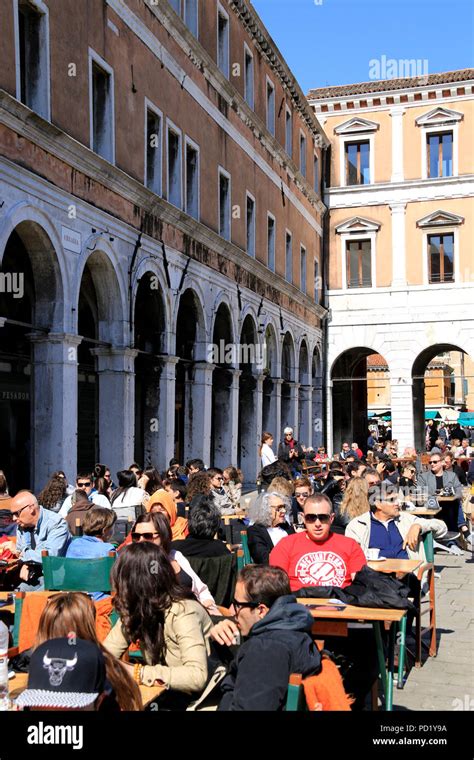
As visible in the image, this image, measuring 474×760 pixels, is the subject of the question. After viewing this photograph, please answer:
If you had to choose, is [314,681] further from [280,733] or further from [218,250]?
[218,250]

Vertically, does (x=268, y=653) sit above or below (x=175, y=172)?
below

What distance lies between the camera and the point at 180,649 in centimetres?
376

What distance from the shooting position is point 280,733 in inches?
120

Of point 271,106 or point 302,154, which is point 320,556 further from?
point 302,154

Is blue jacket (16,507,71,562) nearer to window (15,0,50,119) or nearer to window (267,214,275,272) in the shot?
window (15,0,50,119)

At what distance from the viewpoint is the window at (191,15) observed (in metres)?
17.7

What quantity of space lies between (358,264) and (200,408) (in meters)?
13.8

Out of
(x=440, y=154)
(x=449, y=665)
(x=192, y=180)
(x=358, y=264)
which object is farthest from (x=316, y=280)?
(x=449, y=665)

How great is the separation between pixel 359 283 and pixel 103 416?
17635 millimetres

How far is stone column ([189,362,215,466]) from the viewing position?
18578 mm

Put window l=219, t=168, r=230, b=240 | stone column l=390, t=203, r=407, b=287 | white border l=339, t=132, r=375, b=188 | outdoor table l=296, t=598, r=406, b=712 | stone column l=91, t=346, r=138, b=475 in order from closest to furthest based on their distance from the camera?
outdoor table l=296, t=598, r=406, b=712, stone column l=91, t=346, r=138, b=475, window l=219, t=168, r=230, b=240, stone column l=390, t=203, r=407, b=287, white border l=339, t=132, r=375, b=188

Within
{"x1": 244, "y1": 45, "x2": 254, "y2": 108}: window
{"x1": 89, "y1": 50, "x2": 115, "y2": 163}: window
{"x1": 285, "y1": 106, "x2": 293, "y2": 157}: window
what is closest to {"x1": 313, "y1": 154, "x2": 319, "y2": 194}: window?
{"x1": 285, "y1": 106, "x2": 293, "y2": 157}: window

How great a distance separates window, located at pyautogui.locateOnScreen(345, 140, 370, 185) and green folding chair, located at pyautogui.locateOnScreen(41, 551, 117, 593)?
26.8 metres

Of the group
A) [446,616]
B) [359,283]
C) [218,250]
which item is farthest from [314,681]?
[359,283]
